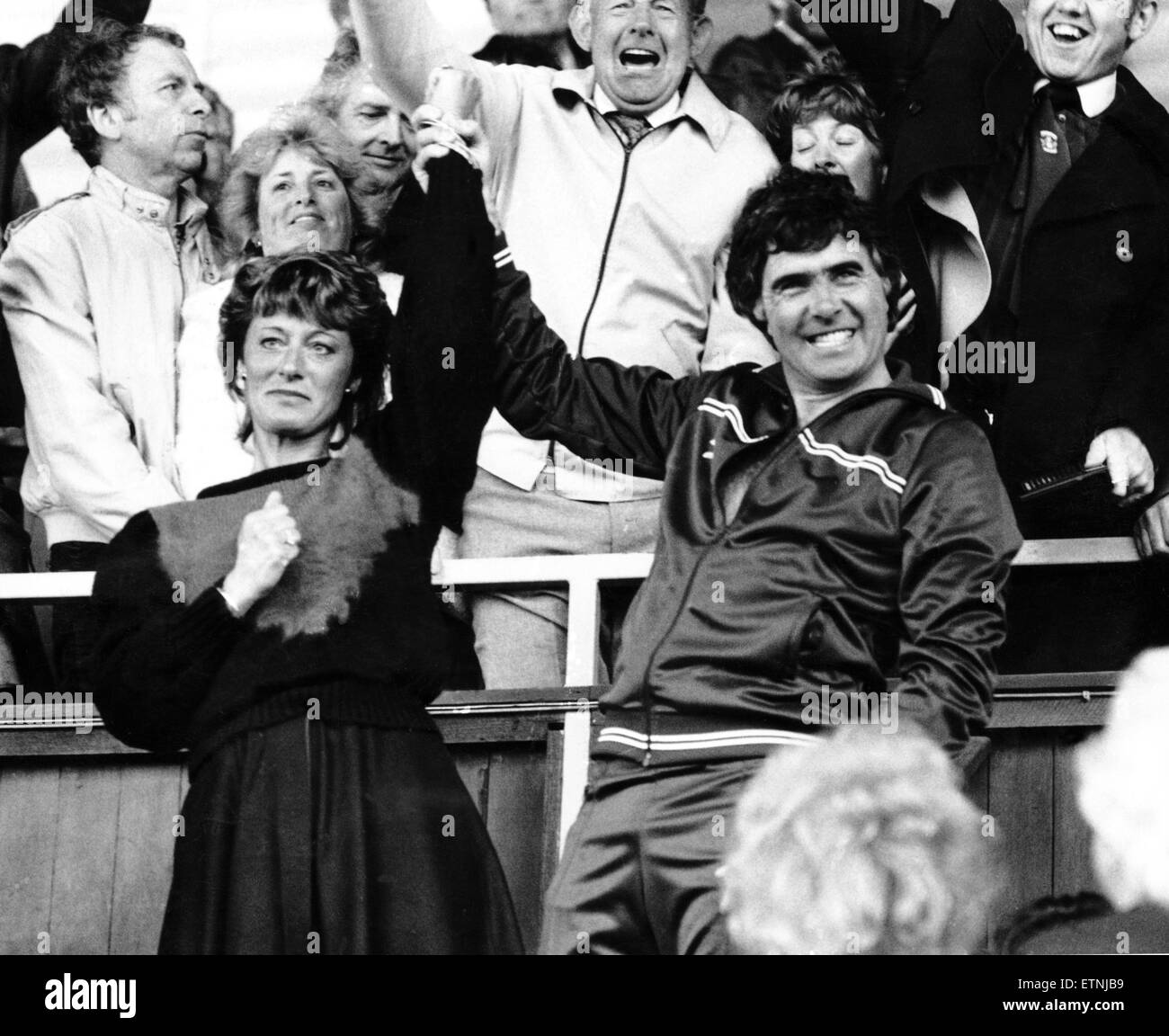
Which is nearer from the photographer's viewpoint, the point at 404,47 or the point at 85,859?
the point at 85,859

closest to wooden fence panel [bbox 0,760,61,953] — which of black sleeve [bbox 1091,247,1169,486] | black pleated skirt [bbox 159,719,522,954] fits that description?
black pleated skirt [bbox 159,719,522,954]

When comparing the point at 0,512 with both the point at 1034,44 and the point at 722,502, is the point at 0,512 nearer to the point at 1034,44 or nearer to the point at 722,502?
the point at 722,502

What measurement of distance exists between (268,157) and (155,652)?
47.8 inches

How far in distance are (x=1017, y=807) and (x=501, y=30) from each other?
210 centimetres

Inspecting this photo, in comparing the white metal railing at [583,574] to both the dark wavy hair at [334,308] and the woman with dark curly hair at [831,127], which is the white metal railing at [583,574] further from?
the woman with dark curly hair at [831,127]

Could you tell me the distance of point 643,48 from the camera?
5824 millimetres

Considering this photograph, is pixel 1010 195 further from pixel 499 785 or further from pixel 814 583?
pixel 499 785

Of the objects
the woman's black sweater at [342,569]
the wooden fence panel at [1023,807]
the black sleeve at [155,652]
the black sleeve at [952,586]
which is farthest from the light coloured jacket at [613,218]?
the wooden fence panel at [1023,807]

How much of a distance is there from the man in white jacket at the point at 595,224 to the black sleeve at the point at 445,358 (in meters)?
0.06

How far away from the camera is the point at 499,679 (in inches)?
216

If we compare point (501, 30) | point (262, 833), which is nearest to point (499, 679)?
point (262, 833)

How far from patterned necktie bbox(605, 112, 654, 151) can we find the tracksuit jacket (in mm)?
798

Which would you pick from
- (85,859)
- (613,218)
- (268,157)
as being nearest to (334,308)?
(268,157)

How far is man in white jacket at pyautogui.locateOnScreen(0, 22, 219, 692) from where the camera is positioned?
5.80 metres
